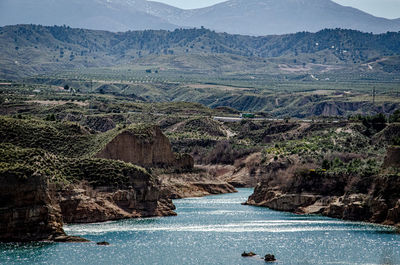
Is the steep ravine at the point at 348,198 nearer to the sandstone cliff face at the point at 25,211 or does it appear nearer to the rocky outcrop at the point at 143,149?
the rocky outcrop at the point at 143,149

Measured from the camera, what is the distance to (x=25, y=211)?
75.4 metres

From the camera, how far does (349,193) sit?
102000mm

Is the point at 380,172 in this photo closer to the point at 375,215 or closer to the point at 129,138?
the point at 375,215

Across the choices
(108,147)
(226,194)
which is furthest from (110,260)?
(226,194)

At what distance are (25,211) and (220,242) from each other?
1937cm

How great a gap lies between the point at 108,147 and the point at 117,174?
109 ft

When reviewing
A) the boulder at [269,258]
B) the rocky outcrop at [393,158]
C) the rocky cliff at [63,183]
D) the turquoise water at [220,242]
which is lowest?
the turquoise water at [220,242]

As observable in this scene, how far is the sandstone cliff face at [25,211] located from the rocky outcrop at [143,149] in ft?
167

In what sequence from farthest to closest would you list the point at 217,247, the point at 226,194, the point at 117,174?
the point at 226,194
the point at 117,174
the point at 217,247

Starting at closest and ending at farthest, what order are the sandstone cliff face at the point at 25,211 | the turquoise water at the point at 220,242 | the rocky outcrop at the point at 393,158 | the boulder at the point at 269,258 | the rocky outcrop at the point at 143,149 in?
the boulder at the point at 269,258, the turquoise water at the point at 220,242, the sandstone cliff face at the point at 25,211, the rocky outcrop at the point at 393,158, the rocky outcrop at the point at 143,149

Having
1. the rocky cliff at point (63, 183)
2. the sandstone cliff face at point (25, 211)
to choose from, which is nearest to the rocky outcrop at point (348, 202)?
the rocky cliff at point (63, 183)

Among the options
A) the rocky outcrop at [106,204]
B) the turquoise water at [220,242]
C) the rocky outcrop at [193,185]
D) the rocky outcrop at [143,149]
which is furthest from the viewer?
the rocky outcrop at [193,185]

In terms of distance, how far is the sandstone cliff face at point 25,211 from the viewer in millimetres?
75250

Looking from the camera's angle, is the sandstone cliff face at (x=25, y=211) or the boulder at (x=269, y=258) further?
the sandstone cliff face at (x=25, y=211)
